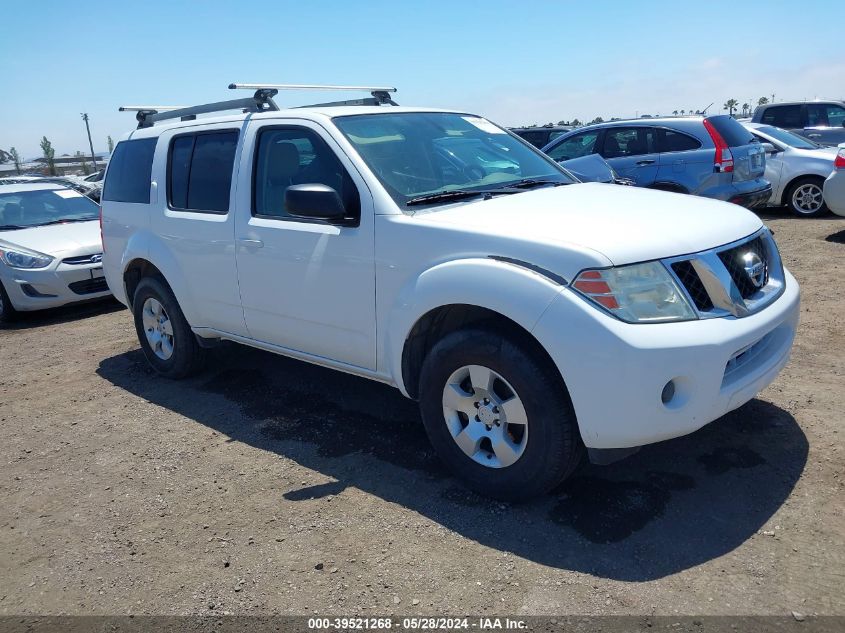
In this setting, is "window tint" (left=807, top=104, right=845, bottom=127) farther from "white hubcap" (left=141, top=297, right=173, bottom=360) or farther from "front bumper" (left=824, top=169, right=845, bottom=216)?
"white hubcap" (left=141, top=297, right=173, bottom=360)

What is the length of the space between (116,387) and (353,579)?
11.7 ft

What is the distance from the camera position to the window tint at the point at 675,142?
9281 millimetres

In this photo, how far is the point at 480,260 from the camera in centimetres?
327

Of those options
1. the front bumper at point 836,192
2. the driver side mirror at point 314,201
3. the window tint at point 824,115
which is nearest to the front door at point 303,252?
the driver side mirror at point 314,201

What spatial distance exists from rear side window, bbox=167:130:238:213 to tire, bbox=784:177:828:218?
9.77 meters

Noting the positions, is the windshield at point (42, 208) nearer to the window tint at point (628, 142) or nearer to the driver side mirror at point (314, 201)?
the driver side mirror at point (314, 201)

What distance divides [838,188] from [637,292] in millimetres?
7326

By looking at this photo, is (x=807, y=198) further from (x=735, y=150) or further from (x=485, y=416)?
(x=485, y=416)

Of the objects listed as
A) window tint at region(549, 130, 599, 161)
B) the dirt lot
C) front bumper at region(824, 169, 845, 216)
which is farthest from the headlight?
window tint at region(549, 130, 599, 161)

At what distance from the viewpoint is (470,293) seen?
325cm

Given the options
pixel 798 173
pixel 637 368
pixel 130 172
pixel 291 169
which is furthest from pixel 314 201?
pixel 798 173

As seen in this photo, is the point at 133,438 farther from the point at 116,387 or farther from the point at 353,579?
the point at 353,579

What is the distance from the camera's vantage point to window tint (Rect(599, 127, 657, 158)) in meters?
9.75

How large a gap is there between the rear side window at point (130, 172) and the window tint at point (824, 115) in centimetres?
1459
